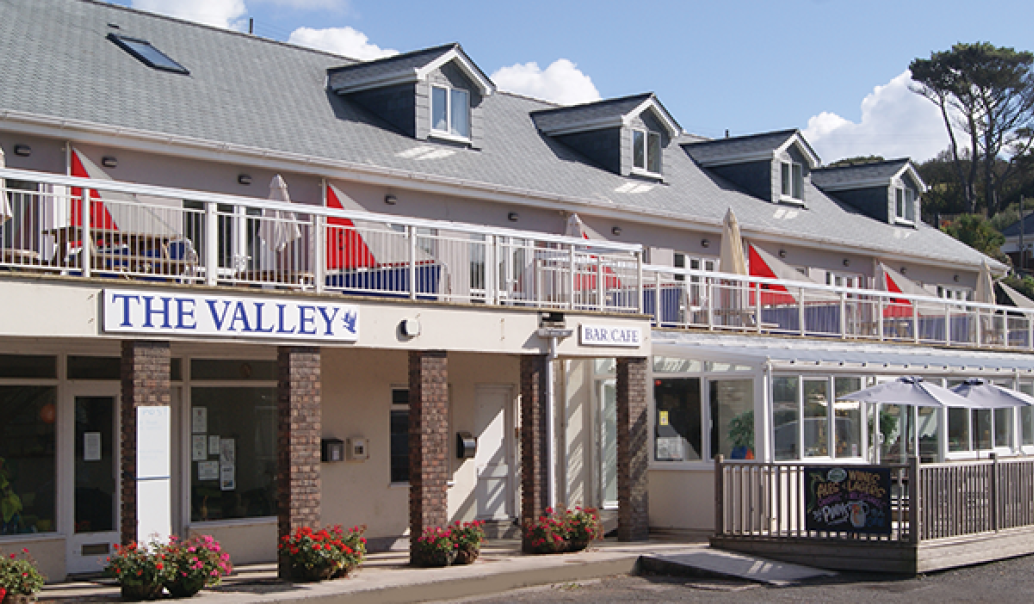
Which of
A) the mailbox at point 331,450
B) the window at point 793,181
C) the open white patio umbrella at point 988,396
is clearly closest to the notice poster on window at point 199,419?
the mailbox at point 331,450

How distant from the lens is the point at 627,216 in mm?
24281

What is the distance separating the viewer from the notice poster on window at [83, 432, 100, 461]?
1402 centimetres

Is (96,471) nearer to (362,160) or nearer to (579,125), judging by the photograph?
(362,160)

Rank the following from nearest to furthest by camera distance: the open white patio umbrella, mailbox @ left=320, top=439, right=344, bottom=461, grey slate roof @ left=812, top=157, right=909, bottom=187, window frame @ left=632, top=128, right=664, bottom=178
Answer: mailbox @ left=320, top=439, right=344, bottom=461, the open white patio umbrella, window frame @ left=632, top=128, right=664, bottom=178, grey slate roof @ left=812, top=157, right=909, bottom=187

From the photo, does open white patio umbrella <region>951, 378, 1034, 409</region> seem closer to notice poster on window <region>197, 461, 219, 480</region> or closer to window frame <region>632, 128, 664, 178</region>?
window frame <region>632, 128, 664, 178</region>

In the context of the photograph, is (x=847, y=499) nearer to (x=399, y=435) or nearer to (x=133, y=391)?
(x=399, y=435)

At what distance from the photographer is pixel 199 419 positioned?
14891mm

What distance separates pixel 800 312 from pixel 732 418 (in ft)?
17.1

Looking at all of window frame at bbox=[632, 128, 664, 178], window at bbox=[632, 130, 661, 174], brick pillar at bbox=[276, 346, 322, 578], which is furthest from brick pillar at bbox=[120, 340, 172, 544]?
window at bbox=[632, 130, 661, 174]

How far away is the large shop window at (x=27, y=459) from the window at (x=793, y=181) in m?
22.3

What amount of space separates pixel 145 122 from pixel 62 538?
6.44 meters

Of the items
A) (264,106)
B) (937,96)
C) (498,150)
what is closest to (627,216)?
(498,150)

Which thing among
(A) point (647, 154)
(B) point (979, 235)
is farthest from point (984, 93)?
(A) point (647, 154)

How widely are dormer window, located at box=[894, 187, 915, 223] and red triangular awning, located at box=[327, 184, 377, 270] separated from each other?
25254 millimetres
